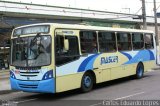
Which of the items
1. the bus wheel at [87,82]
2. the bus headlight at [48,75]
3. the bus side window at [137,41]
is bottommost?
the bus wheel at [87,82]

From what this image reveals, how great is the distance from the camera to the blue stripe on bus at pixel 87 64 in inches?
588

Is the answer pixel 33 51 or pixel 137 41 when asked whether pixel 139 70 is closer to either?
pixel 137 41

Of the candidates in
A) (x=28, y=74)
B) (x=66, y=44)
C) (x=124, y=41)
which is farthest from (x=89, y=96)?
(x=124, y=41)

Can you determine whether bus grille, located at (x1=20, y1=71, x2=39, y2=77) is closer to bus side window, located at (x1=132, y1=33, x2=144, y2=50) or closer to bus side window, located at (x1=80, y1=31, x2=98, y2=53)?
bus side window, located at (x1=80, y1=31, x2=98, y2=53)

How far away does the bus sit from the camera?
13.4m

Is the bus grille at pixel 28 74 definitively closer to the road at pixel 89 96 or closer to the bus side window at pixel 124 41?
the road at pixel 89 96

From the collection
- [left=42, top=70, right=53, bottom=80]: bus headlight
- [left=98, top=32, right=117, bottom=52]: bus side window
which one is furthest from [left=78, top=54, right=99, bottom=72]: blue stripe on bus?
[left=42, top=70, right=53, bottom=80]: bus headlight

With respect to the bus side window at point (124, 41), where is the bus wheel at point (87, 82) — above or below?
below

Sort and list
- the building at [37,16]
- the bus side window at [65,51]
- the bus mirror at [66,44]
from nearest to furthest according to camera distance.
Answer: the bus side window at [65,51], the bus mirror at [66,44], the building at [37,16]

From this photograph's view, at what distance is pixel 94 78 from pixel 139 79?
439 cm

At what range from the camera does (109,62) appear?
16891 mm

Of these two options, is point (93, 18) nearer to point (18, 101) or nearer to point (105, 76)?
point (105, 76)

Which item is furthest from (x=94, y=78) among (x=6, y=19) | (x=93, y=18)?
(x=93, y=18)

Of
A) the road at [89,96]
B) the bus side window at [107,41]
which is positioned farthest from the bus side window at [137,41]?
the road at [89,96]
